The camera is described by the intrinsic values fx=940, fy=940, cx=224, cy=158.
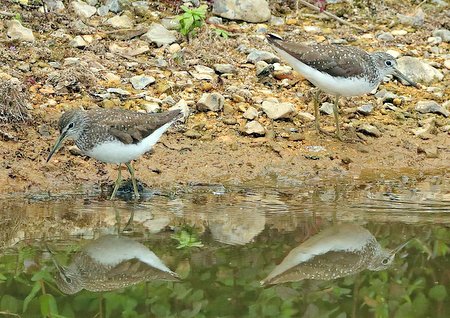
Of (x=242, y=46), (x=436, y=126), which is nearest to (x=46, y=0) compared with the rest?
(x=242, y=46)

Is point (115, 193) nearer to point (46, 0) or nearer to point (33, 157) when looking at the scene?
point (33, 157)

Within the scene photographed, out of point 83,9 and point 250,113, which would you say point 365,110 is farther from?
point 83,9

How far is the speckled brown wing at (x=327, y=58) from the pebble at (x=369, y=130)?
770 millimetres

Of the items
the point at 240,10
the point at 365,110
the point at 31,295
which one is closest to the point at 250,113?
the point at 365,110

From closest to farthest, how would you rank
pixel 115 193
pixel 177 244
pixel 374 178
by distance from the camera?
pixel 177 244 → pixel 115 193 → pixel 374 178

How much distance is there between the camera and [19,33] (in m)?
11.4

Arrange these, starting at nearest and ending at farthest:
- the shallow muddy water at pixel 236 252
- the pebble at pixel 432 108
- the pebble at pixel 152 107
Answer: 1. the shallow muddy water at pixel 236 252
2. the pebble at pixel 152 107
3. the pebble at pixel 432 108

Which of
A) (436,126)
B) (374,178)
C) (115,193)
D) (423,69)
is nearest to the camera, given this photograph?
(115,193)

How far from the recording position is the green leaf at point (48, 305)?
647 cm

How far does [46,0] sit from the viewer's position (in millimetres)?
12211

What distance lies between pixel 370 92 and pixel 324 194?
2.36 meters

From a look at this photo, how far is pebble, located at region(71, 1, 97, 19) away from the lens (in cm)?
1216

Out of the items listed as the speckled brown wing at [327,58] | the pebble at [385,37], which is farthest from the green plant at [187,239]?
the pebble at [385,37]

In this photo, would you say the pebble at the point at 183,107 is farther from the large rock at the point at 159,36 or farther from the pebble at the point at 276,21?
the pebble at the point at 276,21
